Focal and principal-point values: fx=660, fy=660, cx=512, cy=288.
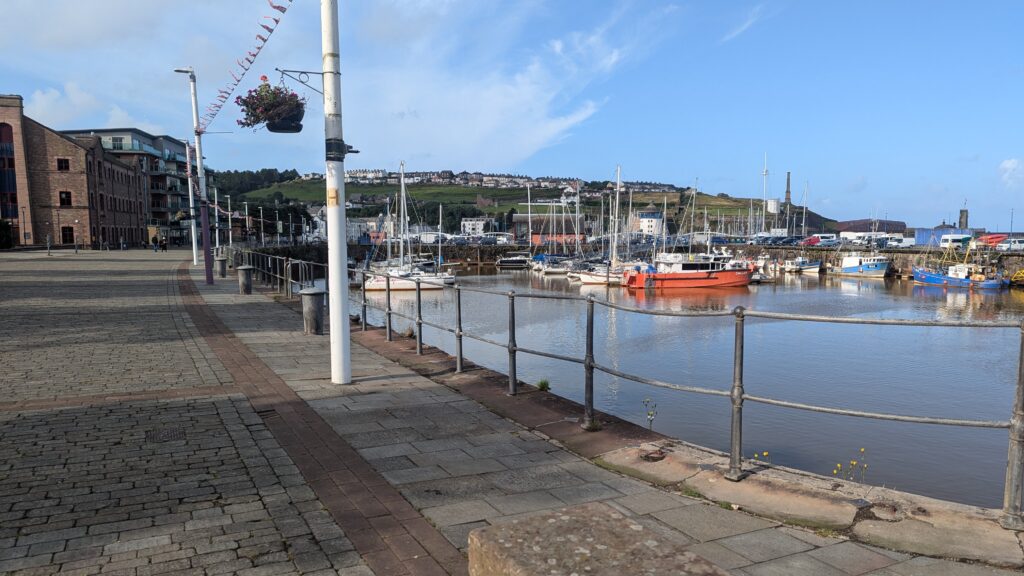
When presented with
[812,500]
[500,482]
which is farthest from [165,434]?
[812,500]

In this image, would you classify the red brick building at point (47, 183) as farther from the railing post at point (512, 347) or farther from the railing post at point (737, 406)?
the railing post at point (737, 406)

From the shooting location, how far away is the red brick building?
206ft

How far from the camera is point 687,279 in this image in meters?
51.5

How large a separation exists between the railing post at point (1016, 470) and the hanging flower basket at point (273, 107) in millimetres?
8109

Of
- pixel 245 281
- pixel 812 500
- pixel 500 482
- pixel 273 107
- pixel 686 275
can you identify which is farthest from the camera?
pixel 686 275

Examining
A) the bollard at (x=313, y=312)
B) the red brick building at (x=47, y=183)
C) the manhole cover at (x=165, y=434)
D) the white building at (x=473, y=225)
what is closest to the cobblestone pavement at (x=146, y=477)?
the manhole cover at (x=165, y=434)

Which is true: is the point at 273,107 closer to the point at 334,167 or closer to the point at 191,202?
the point at 334,167

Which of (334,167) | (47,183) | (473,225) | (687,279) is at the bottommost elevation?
(687,279)

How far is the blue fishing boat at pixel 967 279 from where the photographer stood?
5156cm

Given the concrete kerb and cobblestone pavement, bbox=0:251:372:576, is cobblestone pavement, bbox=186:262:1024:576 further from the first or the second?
cobblestone pavement, bbox=0:251:372:576

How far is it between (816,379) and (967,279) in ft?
154

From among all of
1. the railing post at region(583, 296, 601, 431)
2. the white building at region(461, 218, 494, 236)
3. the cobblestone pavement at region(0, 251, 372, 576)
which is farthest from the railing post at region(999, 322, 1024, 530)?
the white building at region(461, 218, 494, 236)

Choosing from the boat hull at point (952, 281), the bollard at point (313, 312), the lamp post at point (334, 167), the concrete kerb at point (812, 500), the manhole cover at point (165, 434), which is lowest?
the boat hull at point (952, 281)

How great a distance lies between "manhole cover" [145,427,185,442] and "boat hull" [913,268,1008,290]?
6033 centimetres
